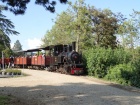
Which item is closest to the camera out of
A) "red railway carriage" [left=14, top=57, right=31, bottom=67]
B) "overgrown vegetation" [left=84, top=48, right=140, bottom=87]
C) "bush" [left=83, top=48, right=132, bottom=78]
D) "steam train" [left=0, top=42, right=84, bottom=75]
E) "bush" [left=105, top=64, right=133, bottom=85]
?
"bush" [left=105, top=64, right=133, bottom=85]

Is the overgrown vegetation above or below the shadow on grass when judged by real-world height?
above

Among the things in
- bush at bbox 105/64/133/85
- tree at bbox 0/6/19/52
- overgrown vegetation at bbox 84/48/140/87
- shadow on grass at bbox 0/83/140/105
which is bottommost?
shadow on grass at bbox 0/83/140/105

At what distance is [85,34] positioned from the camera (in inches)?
1658

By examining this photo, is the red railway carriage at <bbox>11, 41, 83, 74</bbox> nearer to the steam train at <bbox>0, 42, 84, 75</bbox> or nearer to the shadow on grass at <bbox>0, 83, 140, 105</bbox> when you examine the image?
the steam train at <bbox>0, 42, 84, 75</bbox>

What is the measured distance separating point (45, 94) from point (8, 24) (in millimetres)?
40663

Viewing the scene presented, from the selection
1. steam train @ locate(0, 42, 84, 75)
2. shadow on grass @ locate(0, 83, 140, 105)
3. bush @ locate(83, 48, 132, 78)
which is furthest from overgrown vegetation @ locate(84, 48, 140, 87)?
shadow on grass @ locate(0, 83, 140, 105)

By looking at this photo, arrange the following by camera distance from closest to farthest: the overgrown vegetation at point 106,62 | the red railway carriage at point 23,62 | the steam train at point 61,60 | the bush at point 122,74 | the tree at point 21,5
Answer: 1. the tree at point 21,5
2. the bush at point 122,74
3. the overgrown vegetation at point 106,62
4. the steam train at point 61,60
5. the red railway carriage at point 23,62

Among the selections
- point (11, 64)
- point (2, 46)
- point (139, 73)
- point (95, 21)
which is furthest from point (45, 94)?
point (2, 46)

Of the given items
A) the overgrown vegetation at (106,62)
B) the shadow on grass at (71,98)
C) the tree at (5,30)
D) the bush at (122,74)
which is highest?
the tree at (5,30)

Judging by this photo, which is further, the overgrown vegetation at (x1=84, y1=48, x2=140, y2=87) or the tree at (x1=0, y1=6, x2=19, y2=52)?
the tree at (x1=0, y1=6, x2=19, y2=52)

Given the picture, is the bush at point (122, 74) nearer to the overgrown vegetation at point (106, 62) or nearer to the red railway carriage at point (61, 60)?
the overgrown vegetation at point (106, 62)

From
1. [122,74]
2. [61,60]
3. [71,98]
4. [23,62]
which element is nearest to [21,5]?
[71,98]

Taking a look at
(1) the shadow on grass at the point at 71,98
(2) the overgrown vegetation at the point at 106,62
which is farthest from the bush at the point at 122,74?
(1) the shadow on grass at the point at 71,98

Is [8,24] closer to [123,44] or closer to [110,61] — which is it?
[123,44]
